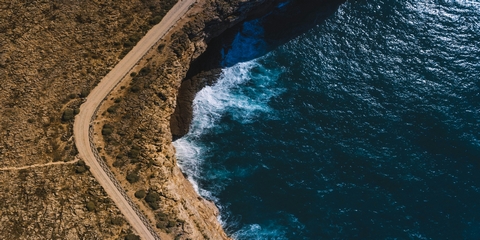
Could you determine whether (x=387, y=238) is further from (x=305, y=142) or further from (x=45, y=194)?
(x=45, y=194)

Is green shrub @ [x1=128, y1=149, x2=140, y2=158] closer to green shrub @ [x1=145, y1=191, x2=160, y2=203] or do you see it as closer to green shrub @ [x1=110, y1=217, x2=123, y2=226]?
green shrub @ [x1=145, y1=191, x2=160, y2=203]

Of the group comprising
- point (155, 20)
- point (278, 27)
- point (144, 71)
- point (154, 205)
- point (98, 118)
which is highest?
point (278, 27)

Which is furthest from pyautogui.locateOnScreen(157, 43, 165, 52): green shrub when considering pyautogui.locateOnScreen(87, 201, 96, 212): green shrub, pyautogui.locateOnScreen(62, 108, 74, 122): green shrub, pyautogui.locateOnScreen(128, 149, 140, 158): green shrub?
pyautogui.locateOnScreen(87, 201, 96, 212): green shrub

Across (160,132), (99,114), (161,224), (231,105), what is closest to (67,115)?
(99,114)

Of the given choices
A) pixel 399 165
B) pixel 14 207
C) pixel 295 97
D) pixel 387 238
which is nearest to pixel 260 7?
pixel 295 97

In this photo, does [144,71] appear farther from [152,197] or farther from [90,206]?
[90,206]

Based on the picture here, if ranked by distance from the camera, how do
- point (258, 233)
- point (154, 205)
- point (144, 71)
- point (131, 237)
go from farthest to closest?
point (144, 71) < point (258, 233) < point (154, 205) < point (131, 237)

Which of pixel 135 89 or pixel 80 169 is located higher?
pixel 135 89

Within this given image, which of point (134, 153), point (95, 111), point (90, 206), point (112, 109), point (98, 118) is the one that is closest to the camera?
point (90, 206)
